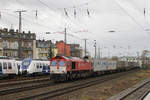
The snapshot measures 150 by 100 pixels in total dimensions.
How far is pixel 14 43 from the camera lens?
72562 millimetres

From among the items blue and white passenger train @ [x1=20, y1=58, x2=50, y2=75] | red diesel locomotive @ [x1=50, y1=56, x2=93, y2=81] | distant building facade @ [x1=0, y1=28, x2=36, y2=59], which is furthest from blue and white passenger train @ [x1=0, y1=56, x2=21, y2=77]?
distant building facade @ [x1=0, y1=28, x2=36, y2=59]

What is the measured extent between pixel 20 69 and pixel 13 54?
38.0m

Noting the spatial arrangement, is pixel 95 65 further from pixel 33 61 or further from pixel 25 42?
pixel 25 42

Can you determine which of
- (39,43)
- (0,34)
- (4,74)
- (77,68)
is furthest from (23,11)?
(39,43)

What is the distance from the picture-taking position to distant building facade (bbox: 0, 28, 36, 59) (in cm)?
6956

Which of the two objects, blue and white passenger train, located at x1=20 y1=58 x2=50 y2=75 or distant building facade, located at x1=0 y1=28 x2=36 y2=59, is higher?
distant building facade, located at x1=0 y1=28 x2=36 y2=59

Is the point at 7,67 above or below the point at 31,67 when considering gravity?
above

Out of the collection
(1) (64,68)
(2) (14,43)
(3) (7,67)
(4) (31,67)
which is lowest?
(4) (31,67)

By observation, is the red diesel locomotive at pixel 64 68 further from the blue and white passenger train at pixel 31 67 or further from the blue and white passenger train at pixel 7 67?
the blue and white passenger train at pixel 31 67

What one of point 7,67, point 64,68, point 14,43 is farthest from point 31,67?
point 14,43

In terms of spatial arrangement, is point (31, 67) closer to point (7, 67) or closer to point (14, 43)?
point (7, 67)

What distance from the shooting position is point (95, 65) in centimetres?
3662

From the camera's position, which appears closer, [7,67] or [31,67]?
[7,67]

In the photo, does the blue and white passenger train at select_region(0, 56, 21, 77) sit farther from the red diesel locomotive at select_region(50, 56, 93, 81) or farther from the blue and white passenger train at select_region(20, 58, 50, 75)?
the red diesel locomotive at select_region(50, 56, 93, 81)
